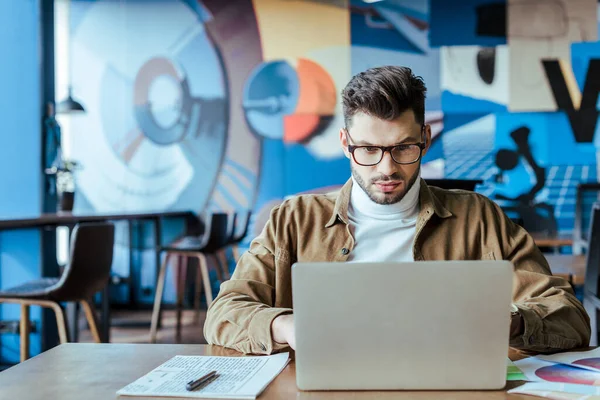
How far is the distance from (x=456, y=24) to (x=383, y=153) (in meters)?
5.11

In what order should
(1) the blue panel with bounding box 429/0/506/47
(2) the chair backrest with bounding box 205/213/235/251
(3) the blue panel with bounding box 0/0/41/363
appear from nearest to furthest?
(3) the blue panel with bounding box 0/0/41/363, (2) the chair backrest with bounding box 205/213/235/251, (1) the blue panel with bounding box 429/0/506/47

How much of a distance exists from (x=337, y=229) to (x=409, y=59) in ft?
16.1

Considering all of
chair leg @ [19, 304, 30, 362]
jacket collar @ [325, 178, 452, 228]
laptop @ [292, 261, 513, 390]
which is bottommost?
chair leg @ [19, 304, 30, 362]

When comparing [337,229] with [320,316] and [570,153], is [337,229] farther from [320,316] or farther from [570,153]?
[570,153]

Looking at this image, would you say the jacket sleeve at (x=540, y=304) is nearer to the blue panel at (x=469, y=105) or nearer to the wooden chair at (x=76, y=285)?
the wooden chair at (x=76, y=285)

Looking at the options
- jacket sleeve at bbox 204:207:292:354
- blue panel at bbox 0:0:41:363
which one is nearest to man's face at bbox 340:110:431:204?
jacket sleeve at bbox 204:207:292:354

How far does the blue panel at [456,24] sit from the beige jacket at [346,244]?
4.82 meters

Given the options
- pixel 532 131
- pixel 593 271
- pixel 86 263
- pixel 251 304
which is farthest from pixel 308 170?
pixel 251 304

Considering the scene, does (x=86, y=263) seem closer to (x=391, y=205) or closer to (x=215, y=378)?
(x=391, y=205)

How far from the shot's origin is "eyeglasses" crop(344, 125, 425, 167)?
150 cm

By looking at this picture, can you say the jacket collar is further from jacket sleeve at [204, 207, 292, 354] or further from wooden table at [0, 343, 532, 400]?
wooden table at [0, 343, 532, 400]

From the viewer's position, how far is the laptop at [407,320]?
36.3 inches

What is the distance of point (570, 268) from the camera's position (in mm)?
2734

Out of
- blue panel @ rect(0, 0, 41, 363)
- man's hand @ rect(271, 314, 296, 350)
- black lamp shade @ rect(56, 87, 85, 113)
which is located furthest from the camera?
black lamp shade @ rect(56, 87, 85, 113)
